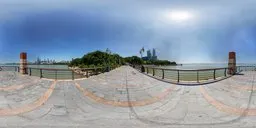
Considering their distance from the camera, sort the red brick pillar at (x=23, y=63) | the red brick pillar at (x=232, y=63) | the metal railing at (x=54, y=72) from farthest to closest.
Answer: the red brick pillar at (x=232, y=63) → the red brick pillar at (x=23, y=63) → the metal railing at (x=54, y=72)

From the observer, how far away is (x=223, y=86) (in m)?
8.36

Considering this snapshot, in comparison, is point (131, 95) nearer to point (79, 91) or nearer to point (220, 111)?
point (79, 91)

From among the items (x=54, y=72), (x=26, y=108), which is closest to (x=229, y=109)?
(x=26, y=108)

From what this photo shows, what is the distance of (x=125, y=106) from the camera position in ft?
20.5

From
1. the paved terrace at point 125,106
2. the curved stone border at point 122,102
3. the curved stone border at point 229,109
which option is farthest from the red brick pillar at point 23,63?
the curved stone border at point 229,109

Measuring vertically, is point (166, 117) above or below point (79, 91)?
below

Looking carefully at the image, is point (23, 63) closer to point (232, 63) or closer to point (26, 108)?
point (26, 108)

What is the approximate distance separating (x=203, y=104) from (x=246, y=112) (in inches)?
47.2

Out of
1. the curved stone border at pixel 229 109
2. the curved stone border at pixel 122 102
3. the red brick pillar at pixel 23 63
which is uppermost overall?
the red brick pillar at pixel 23 63

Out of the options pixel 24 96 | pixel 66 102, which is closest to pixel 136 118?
pixel 66 102

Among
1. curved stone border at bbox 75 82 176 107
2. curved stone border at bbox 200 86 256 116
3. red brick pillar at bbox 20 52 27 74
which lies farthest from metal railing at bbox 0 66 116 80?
curved stone border at bbox 200 86 256 116

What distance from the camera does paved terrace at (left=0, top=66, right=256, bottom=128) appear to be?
203 inches

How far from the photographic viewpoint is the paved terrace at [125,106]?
5160mm

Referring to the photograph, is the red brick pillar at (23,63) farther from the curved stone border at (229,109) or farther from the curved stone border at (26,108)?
the curved stone border at (229,109)
